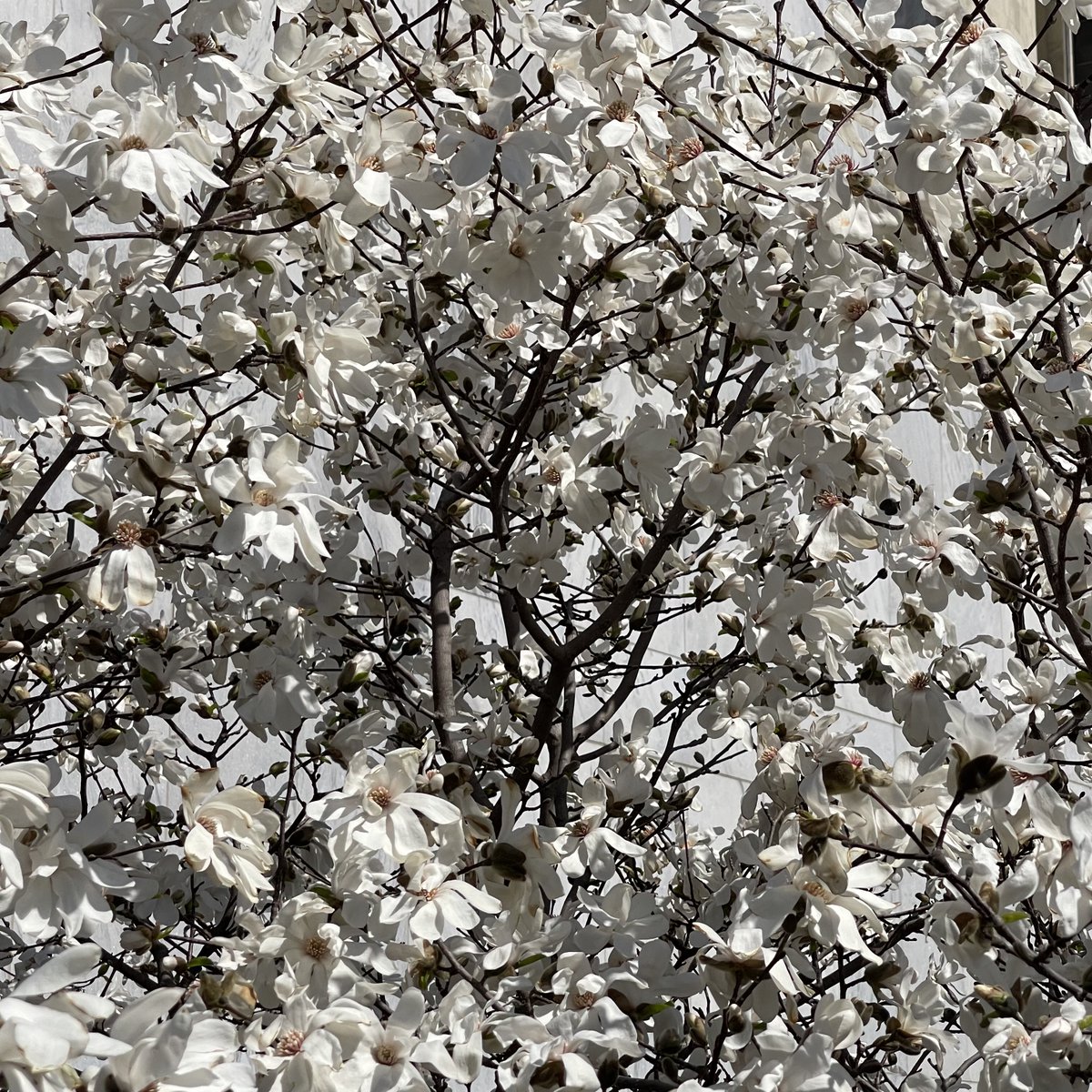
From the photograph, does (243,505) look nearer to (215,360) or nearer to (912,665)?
(215,360)

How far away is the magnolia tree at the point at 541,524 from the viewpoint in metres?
0.99

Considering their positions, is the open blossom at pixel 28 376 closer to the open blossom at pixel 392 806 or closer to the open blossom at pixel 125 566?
the open blossom at pixel 125 566

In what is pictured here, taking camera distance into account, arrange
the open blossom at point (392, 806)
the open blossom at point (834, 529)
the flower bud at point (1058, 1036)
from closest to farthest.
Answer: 1. the flower bud at point (1058, 1036)
2. the open blossom at point (392, 806)
3. the open blossom at point (834, 529)

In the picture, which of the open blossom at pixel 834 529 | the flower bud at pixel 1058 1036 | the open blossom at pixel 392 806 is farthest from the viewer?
the open blossom at pixel 834 529

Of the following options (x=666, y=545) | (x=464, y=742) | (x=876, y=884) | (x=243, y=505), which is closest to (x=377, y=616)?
(x=464, y=742)

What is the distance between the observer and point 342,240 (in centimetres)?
125

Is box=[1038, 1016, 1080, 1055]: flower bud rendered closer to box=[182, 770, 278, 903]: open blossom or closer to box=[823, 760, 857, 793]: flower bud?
box=[823, 760, 857, 793]: flower bud

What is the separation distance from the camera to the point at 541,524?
1.63m

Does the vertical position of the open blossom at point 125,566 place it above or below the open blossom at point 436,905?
above

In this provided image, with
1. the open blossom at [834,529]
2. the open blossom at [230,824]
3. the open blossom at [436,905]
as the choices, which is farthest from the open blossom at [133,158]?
the open blossom at [834,529]

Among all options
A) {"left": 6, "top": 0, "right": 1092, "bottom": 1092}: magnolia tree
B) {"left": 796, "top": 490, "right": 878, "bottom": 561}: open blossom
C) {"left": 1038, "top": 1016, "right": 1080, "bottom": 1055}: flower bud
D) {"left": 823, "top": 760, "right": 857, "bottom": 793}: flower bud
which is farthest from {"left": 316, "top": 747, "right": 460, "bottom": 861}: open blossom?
{"left": 796, "top": 490, "right": 878, "bottom": 561}: open blossom

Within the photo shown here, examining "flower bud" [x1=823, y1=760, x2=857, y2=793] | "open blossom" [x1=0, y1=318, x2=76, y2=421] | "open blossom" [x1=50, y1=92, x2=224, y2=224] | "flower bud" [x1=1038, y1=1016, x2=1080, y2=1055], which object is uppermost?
"open blossom" [x1=50, y1=92, x2=224, y2=224]

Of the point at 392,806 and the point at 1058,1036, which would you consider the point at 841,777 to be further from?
the point at 392,806

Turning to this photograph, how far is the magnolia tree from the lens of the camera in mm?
993
